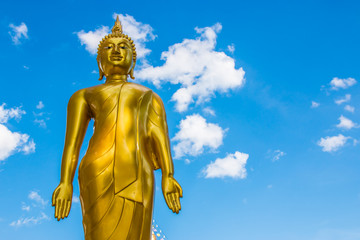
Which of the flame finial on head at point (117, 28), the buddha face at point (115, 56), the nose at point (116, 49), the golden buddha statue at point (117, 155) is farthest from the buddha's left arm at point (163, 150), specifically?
the flame finial on head at point (117, 28)

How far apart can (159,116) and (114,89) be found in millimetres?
590

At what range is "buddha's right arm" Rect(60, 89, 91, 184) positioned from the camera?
182 inches

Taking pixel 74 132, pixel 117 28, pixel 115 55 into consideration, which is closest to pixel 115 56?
pixel 115 55

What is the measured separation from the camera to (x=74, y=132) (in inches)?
189

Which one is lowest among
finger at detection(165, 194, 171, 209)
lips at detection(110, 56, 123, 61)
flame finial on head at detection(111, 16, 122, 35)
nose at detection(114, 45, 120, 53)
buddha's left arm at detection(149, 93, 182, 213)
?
finger at detection(165, 194, 171, 209)

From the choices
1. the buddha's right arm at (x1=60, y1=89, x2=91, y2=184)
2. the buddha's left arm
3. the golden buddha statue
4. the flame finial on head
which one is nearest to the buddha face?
the golden buddha statue

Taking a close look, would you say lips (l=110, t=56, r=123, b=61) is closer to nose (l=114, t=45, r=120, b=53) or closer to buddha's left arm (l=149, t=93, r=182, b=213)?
nose (l=114, t=45, r=120, b=53)

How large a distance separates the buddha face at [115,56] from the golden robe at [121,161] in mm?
307

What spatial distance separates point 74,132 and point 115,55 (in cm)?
105

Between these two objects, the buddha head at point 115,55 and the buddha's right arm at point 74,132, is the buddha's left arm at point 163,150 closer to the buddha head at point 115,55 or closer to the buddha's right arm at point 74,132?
the buddha head at point 115,55

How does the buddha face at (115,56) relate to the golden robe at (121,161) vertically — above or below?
above

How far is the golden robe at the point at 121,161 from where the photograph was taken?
13.7 feet

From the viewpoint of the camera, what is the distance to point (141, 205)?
4.23 meters

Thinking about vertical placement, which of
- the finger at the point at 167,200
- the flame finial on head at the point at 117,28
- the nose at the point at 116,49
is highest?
the flame finial on head at the point at 117,28
